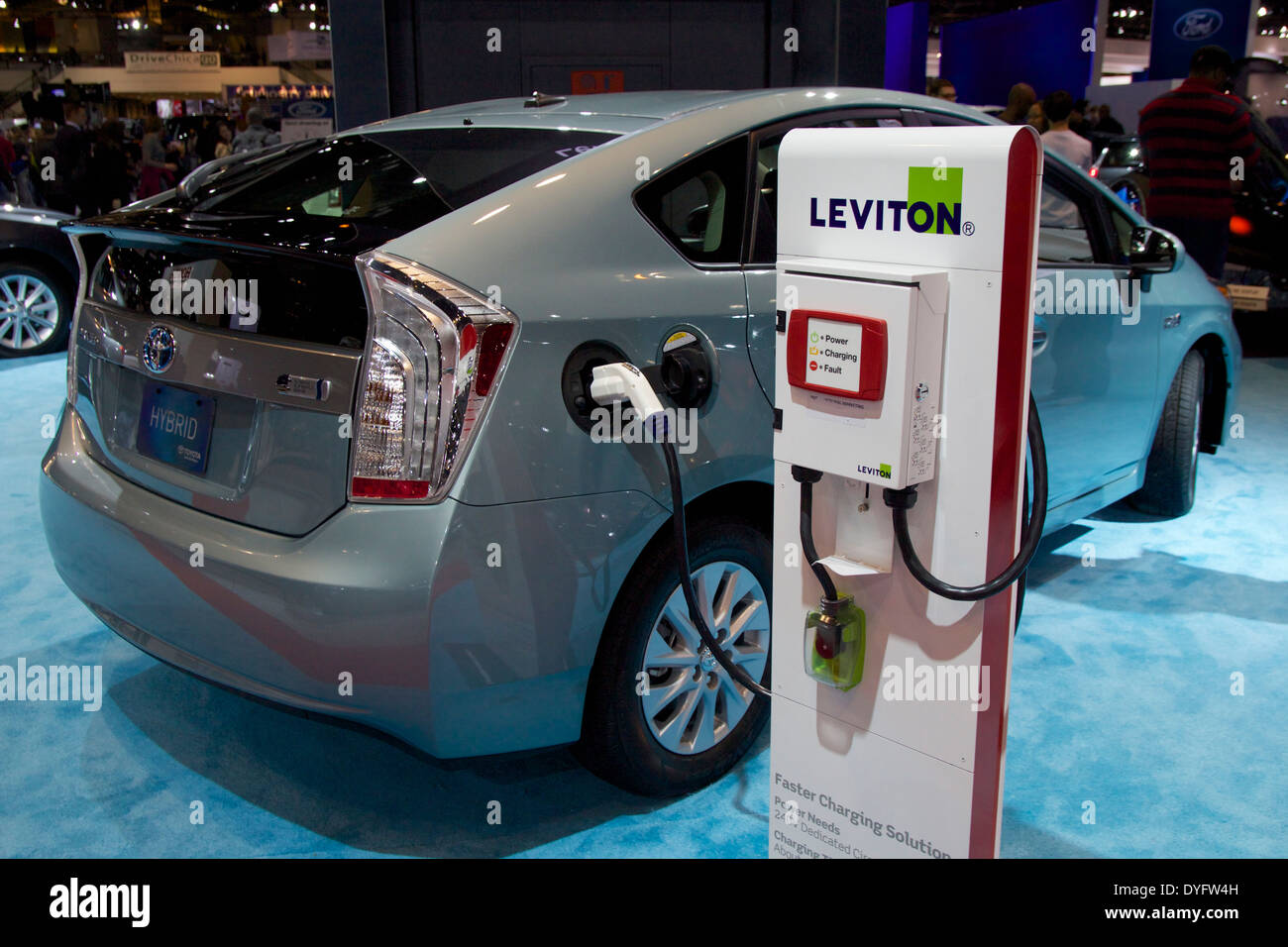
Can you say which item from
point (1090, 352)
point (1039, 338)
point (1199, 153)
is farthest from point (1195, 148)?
point (1039, 338)

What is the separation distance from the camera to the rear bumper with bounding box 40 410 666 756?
187cm

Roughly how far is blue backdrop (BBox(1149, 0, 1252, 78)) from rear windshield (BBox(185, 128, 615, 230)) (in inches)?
527

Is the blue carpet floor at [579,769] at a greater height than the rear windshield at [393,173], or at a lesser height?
lesser

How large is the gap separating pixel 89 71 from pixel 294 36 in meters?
15.2

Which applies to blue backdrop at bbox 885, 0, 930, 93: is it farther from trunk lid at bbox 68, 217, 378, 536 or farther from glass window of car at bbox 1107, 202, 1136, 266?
trunk lid at bbox 68, 217, 378, 536

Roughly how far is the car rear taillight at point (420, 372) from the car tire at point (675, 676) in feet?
1.60

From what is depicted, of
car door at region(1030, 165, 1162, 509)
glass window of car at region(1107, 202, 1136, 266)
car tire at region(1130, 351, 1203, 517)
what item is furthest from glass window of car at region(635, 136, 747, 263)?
car tire at region(1130, 351, 1203, 517)

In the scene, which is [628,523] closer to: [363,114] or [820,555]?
[820,555]

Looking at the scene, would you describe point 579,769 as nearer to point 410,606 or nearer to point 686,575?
point 686,575

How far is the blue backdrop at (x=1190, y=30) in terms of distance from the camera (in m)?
13.3

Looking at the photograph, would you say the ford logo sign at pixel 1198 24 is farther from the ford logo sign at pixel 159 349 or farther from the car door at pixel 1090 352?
the ford logo sign at pixel 159 349

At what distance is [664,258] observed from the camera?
2.16 metres

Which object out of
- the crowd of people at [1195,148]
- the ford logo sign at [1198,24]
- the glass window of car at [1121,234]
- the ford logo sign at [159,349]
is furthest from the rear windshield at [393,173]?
the ford logo sign at [1198,24]
